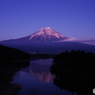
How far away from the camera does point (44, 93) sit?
30953mm

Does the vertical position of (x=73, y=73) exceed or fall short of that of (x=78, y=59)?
it falls short

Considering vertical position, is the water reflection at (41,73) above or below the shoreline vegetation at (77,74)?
below

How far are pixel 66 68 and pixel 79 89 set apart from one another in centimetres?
2570

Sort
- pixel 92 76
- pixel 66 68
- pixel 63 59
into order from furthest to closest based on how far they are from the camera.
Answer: pixel 63 59
pixel 66 68
pixel 92 76

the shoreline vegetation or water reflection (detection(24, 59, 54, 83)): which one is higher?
the shoreline vegetation

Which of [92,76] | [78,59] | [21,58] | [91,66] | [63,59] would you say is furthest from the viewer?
[21,58]

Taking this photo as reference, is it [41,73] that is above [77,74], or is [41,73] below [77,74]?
below

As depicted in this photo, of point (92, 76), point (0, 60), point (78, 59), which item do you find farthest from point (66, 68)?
point (0, 60)

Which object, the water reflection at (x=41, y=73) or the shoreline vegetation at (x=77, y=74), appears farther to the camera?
the water reflection at (x=41, y=73)

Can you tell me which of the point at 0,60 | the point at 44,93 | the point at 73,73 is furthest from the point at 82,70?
the point at 0,60

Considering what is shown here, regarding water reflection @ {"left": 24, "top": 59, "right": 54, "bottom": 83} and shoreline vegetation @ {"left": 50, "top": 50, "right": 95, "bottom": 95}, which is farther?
water reflection @ {"left": 24, "top": 59, "right": 54, "bottom": 83}

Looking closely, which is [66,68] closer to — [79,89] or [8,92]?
[79,89]

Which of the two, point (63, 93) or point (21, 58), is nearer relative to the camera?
point (63, 93)

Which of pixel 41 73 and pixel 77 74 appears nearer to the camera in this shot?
pixel 77 74
